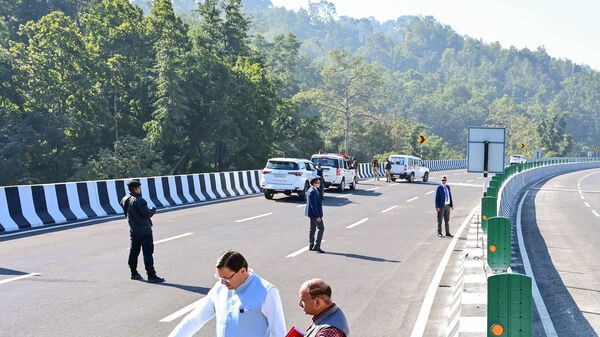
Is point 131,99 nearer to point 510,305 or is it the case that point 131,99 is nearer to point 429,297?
point 429,297

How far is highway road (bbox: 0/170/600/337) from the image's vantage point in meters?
8.20

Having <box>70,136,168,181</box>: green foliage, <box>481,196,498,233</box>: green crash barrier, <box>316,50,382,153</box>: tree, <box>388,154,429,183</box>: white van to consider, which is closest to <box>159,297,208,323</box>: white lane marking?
<box>481,196,498,233</box>: green crash barrier

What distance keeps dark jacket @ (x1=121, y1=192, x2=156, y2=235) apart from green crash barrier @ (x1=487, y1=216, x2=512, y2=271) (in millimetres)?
5484

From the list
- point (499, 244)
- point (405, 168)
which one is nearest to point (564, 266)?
point (499, 244)

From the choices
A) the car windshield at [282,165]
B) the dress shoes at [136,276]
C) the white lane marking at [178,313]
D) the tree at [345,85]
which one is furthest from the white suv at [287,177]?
the tree at [345,85]

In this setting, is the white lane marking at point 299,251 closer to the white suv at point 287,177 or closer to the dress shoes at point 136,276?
the dress shoes at point 136,276

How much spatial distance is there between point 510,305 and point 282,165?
66.6 ft

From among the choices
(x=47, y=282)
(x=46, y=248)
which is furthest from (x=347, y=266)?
(x=46, y=248)

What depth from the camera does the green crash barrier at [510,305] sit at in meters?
5.90

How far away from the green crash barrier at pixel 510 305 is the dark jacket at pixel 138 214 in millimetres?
6054

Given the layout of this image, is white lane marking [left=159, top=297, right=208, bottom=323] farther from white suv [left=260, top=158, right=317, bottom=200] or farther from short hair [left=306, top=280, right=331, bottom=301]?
white suv [left=260, top=158, right=317, bottom=200]

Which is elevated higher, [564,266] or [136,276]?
[136,276]

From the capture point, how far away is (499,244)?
10578 millimetres

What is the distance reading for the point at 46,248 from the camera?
1332 centimetres
